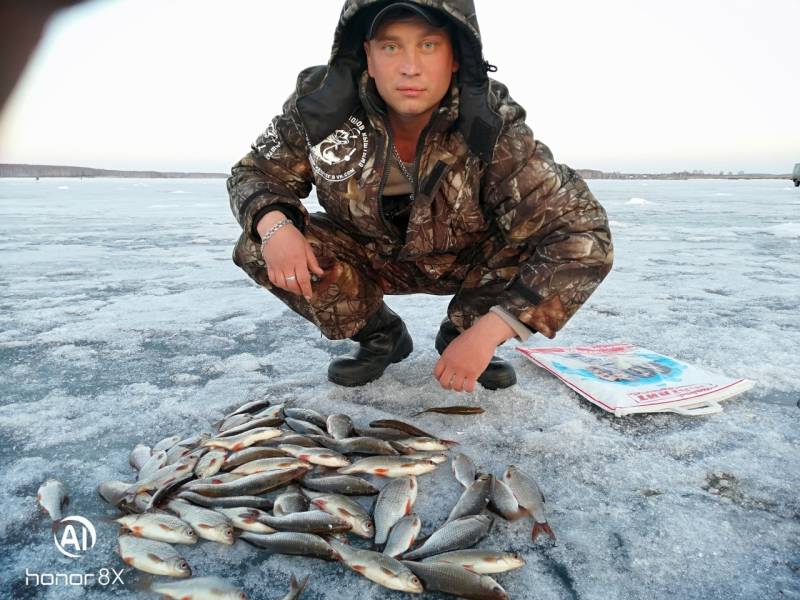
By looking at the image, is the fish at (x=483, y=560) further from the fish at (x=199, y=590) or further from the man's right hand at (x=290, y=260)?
the man's right hand at (x=290, y=260)

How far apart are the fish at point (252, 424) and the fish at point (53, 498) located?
520 millimetres

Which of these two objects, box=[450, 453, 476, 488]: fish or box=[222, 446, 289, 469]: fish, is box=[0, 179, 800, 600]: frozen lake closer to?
box=[450, 453, 476, 488]: fish

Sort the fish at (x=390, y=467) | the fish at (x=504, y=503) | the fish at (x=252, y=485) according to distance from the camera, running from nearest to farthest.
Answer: the fish at (x=504, y=503) → the fish at (x=252, y=485) → the fish at (x=390, y=467)

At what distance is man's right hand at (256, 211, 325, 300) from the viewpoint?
2.31 m

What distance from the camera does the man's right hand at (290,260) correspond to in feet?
7.58

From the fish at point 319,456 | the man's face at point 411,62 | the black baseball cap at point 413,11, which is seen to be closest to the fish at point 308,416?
the fish at point 319,456

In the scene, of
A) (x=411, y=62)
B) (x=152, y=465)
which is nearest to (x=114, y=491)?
(x=152, y=465)

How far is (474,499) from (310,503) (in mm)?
507

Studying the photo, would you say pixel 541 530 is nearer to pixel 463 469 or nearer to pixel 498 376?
pixel 463 469

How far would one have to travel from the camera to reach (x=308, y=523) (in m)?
1.64

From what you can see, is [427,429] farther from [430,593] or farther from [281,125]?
[281,125]

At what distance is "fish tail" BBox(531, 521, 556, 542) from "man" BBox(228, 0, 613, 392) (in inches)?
22.2

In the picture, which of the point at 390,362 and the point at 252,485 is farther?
the point at 390,362

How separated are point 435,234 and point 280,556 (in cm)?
152
